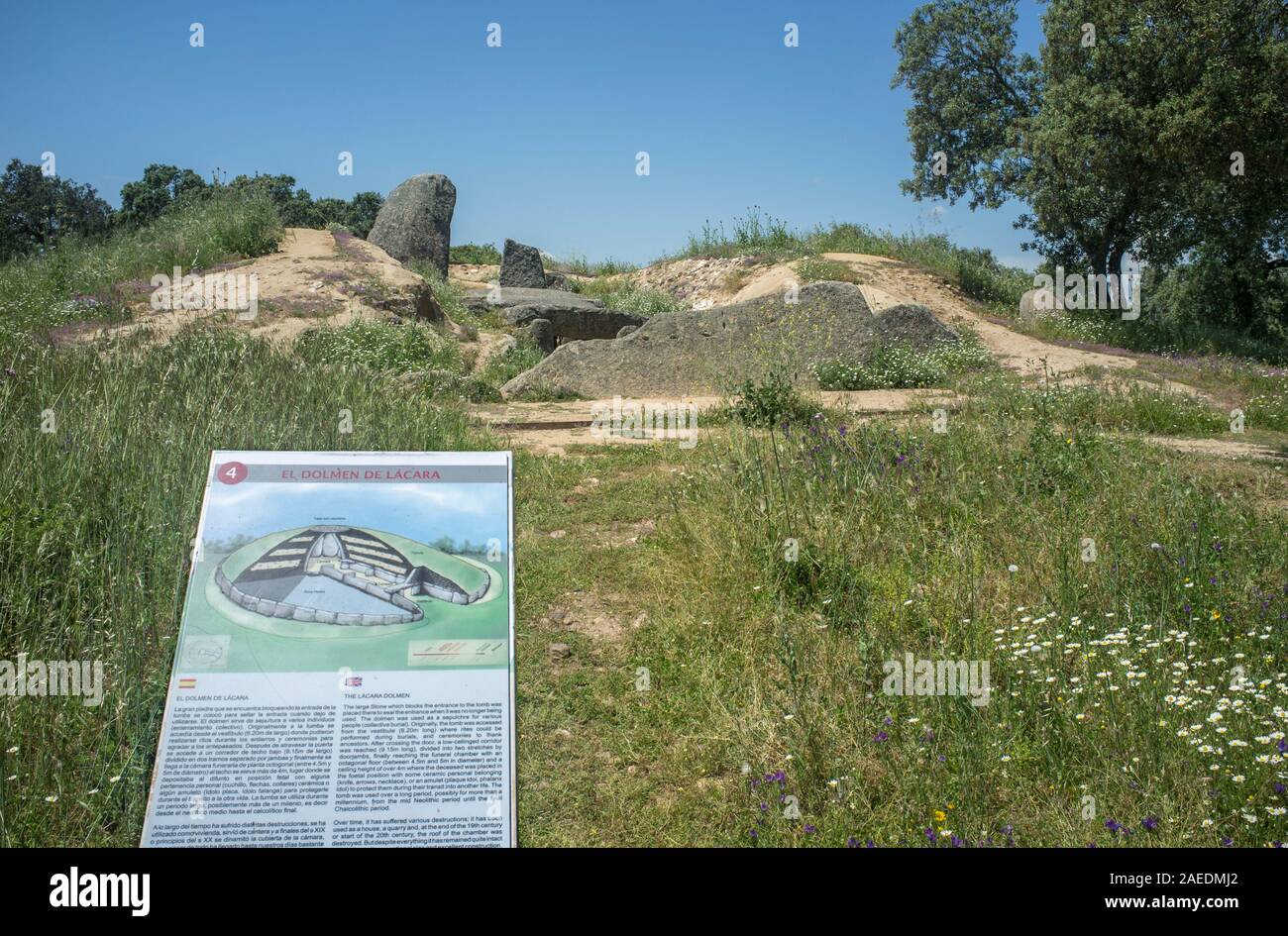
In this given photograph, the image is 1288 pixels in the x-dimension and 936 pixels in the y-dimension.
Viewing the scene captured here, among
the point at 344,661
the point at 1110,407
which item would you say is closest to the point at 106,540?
the point at 344,661

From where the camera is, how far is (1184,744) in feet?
11.2

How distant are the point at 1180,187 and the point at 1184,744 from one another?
16.0 m

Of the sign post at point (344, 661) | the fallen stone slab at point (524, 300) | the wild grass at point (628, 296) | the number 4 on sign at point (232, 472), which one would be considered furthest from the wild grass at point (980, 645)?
the wild grass at point (628, 296)

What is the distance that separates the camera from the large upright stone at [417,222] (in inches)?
874

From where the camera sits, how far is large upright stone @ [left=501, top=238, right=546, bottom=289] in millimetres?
22328

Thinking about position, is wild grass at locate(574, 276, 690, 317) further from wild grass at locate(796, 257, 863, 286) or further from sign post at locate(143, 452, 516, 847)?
sign post at locate(143, 452, 516, 847)

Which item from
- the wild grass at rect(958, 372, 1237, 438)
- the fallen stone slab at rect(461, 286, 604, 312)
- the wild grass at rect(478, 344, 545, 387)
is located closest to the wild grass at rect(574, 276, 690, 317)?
the fallen stone slab at rect(461, 286, 604, 312)

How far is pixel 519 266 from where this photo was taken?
22.4 metres

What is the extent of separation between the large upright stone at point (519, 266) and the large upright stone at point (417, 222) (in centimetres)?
146

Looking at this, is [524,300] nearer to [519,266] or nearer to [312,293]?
[519,266]

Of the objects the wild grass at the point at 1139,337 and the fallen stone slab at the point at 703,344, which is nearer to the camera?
the fallen stone slab at the point at 703,344

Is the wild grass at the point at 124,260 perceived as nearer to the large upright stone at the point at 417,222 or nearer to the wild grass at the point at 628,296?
the large upright stone at the point at 417,222

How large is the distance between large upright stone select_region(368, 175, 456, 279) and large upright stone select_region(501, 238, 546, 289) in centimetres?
146

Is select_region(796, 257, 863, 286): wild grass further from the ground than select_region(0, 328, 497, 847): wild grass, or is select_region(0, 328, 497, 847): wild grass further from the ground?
select_region(796, 257, 863, 286): wild grass
